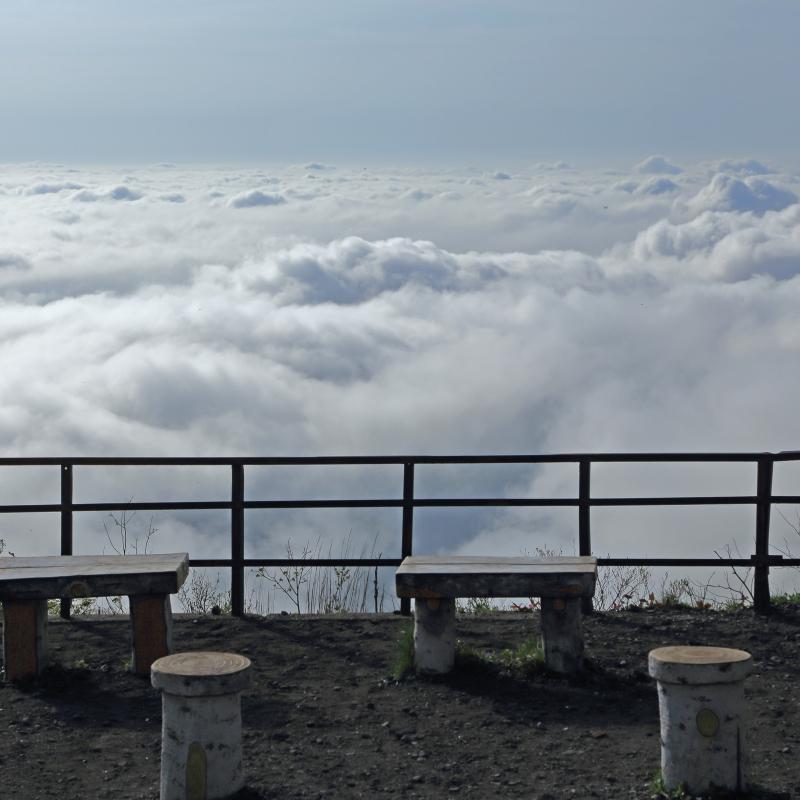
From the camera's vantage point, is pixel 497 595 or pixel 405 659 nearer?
pixel 497 595

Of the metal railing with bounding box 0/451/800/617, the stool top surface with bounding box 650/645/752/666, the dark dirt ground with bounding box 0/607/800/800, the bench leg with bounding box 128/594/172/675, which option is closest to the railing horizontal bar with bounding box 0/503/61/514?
the metal railing with bounding box 0/451/800/617

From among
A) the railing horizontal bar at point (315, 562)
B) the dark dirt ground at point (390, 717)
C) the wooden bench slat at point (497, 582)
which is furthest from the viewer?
the railing horizontal bar at point (315, 562)

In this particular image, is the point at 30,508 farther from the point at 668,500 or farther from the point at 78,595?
the point at 668,500

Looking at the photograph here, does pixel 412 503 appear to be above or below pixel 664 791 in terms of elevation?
above

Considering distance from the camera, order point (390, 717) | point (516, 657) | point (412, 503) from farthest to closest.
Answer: point (412, 503), point (516, 657), point (390, 717)

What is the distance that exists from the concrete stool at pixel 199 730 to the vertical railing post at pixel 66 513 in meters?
3.89

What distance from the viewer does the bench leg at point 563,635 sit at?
7414mm

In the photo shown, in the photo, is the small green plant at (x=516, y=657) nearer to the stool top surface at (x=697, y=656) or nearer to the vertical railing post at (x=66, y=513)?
the stool top surface at (x=697, y=656)

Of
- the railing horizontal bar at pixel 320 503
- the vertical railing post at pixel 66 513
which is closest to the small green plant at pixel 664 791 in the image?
the railing horizontal bar at pixel 320 503

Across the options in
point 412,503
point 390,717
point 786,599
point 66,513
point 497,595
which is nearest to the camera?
point 390,717

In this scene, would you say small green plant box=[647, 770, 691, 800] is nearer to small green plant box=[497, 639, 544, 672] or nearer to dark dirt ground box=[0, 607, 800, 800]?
dark dirt ground box=[0, 607, 800, 800]

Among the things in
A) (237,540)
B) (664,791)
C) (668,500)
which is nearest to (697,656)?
(664,791)

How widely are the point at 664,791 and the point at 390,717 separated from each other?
183 cm

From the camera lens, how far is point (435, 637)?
24.4 feet
